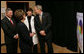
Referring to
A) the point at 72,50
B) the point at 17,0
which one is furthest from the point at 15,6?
the point at 72,50

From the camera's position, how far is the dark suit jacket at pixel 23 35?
10.3 ft

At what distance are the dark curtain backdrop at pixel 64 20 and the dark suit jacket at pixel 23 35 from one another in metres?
2.03

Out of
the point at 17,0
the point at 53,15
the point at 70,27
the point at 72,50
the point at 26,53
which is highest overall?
the point at 17,0

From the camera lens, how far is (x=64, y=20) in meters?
5.51

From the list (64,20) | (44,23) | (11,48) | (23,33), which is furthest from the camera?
(64,20)

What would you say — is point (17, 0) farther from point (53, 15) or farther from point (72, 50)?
point (72, 50)

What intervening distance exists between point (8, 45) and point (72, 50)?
2.11 meters

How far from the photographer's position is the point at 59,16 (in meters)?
5.83

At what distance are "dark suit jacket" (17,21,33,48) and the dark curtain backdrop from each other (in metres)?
2.03

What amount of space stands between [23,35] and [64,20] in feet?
8.51

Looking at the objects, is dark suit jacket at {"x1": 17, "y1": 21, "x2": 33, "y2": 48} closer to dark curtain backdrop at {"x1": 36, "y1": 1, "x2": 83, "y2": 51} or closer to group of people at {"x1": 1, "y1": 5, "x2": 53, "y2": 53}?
group of people at {"x1": 1, "y1": 5, "x2": 53, "y2": 53}

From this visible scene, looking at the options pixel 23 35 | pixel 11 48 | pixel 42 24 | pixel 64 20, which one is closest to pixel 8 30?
pixel 11 48

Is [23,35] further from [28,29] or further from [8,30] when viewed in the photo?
[28,29]

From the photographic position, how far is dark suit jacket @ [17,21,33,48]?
3131 millimetres
